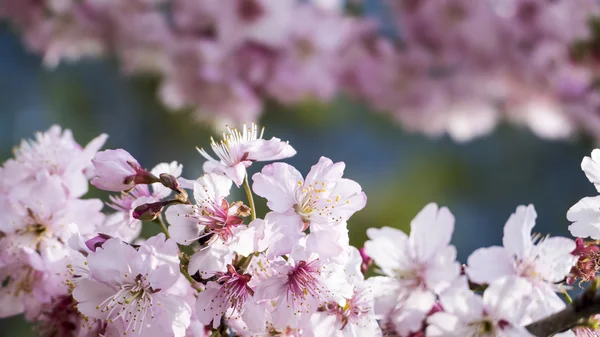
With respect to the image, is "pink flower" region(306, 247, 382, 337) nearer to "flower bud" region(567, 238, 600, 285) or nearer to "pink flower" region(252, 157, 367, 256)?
"pink flower" region(252, 157, 367, 256)

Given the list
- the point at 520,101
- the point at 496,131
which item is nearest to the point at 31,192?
the point at 520,101

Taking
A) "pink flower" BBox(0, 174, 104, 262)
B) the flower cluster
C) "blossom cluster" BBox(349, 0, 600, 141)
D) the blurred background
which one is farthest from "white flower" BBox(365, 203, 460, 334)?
the blurred background

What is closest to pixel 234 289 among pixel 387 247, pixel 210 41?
pixel 387 247

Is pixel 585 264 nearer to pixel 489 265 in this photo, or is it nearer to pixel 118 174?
pixel 489 265

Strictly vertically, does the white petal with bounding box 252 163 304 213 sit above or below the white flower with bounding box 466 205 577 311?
above

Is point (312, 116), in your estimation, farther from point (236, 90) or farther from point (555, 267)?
point (555, 267)

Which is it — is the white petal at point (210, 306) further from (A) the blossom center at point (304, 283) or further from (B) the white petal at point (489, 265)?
(B) the white petal at point (489, 265)
